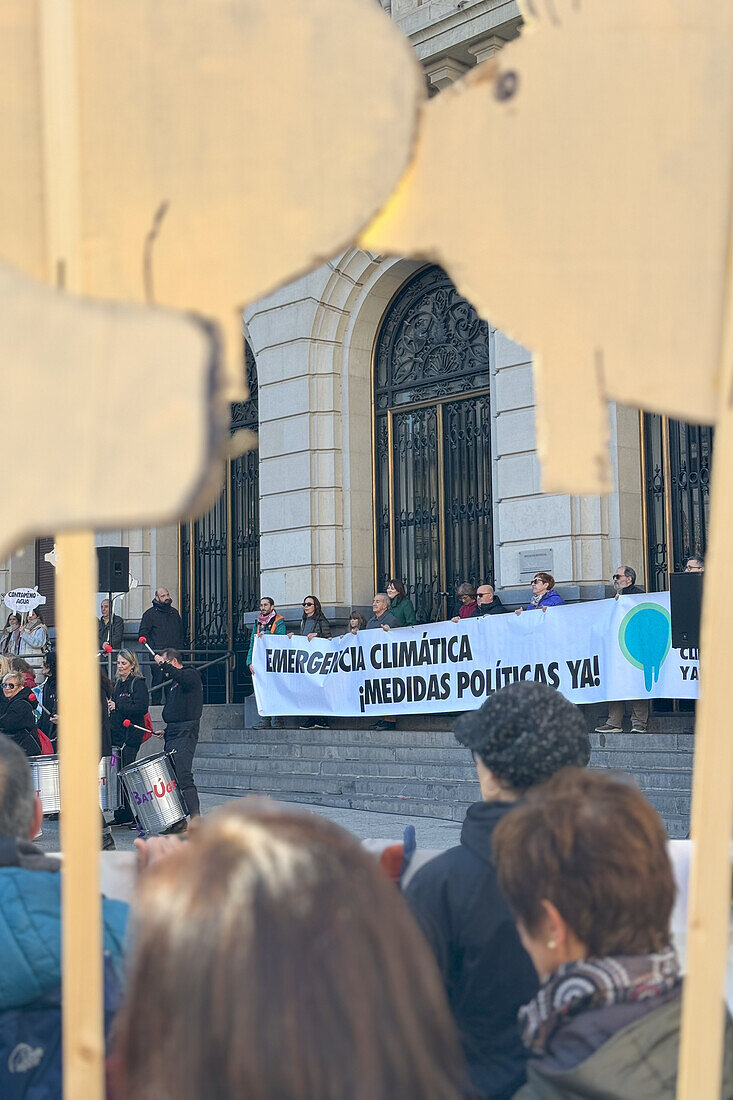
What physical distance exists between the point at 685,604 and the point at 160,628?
8631 millimetres

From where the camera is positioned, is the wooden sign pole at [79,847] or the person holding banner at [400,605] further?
the person holding banner at [400,605]

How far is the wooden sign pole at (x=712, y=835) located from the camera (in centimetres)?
157

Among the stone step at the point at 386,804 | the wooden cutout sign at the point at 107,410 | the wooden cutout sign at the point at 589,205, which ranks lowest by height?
the stone step at the point at 386,804

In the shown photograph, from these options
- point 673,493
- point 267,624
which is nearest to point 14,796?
point 673,493

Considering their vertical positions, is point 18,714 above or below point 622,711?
above

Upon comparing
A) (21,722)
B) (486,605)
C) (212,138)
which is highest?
(212,138)

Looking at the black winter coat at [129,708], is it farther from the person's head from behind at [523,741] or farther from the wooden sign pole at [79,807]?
the wooden sign pole at [79,807]

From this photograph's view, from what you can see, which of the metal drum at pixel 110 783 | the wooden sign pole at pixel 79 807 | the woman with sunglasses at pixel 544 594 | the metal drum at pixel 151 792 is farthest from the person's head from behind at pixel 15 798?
the woman with sunglasses at pixel 544 594

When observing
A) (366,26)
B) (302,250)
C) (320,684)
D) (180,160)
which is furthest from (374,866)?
(320,684)

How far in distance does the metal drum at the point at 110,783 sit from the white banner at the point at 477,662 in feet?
11.1

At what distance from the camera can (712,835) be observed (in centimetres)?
165

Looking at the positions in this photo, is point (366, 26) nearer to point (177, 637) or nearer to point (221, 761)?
point (221, 761)

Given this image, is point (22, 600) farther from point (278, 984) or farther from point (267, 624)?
point (278, 984)

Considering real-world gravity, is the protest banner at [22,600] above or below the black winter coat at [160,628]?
above
